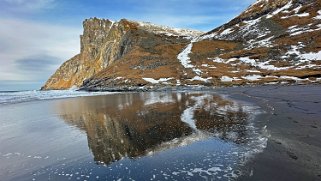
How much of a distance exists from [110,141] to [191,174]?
Result: 18.9ft

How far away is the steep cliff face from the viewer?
130 m

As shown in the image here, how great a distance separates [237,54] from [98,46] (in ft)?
333

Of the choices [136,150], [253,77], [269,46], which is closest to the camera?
[136,150]

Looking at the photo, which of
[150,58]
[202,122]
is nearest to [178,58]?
[150,58]

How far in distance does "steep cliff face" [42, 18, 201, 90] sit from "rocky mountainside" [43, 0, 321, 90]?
184 inches

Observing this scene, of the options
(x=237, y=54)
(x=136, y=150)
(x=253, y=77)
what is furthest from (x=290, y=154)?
(x=237, y=54)

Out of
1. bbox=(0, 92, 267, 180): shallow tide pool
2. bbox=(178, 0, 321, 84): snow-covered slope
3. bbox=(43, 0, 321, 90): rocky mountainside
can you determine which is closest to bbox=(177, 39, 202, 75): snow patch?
bbox=(43, 0, 321, 90): rocky mountainside

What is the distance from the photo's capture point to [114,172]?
29.7 ft

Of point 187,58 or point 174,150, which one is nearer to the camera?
point 174,150

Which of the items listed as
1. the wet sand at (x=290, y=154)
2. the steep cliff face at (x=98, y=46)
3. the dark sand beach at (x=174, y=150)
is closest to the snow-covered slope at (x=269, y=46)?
the steep cliff face at (x=98, y=46)

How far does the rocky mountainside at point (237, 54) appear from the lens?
2518 inches

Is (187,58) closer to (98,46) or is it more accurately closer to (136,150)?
(136,150)

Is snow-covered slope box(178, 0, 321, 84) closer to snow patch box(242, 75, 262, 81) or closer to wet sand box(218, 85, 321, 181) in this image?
snow patch box(242, 75, 262, 81)

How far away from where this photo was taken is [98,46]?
164000 mm
